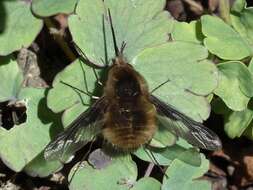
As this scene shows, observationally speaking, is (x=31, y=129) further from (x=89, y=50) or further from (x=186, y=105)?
(x=186, y=105)

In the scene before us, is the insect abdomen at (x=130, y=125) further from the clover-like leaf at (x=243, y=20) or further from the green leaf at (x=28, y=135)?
the clover-like leaf at (x=243, y=20)

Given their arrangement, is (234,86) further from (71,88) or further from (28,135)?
(28,135)

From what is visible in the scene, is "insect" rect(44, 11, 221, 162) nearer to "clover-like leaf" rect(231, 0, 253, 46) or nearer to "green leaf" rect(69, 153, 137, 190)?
"green leaf" rect(69, 153, 137, 190)

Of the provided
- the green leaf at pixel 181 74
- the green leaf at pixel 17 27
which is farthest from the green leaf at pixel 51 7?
the green leaf at pixel 181 74

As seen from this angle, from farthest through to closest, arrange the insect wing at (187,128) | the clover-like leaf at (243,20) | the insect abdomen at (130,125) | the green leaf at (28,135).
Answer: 1. the clover-like leaf at (243,20)
2. the green leaf at (28,135)
3. the insect wing at (187,128)
4. the insect abdomen at (130,125)

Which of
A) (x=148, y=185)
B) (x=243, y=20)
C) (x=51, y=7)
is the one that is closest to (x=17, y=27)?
(x=51, y=7)
